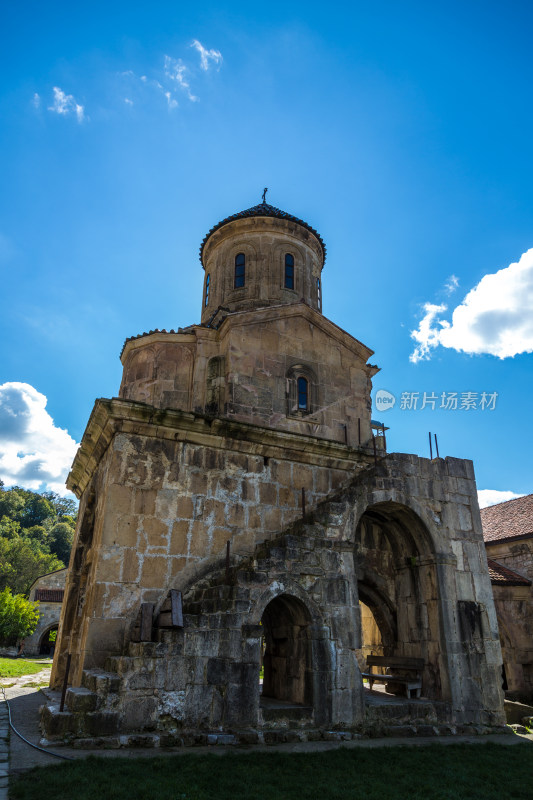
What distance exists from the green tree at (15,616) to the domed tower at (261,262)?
21.4 metres

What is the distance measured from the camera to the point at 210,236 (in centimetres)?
1748

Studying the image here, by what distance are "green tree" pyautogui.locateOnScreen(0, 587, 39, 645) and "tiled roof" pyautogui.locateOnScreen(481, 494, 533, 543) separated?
24.1m

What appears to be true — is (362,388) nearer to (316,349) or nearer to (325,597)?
(316,349)

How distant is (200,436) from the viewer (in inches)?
412

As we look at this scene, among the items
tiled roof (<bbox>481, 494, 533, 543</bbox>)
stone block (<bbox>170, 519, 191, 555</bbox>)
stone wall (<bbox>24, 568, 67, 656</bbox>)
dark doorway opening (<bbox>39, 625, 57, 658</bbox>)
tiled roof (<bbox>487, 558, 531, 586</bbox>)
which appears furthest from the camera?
dark doorway opening (<bbox>39, 625, 57, 658</bbox>)

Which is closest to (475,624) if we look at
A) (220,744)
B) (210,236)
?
(220,744)

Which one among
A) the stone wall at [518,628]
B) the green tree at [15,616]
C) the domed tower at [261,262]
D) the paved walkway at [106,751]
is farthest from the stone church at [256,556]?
the green tree at [15,616]

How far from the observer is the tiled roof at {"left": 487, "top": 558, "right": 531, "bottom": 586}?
18.9 meters

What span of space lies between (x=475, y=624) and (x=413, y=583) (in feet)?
4.61

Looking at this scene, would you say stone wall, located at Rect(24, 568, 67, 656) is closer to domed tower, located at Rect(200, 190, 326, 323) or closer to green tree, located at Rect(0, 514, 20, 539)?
domed tower, located at Rect(200, 190, 326, 323)

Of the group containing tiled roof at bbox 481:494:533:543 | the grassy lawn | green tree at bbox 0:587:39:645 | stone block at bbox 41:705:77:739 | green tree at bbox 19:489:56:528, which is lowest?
the grassy lawn

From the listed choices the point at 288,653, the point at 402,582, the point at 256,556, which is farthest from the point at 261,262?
the point at 288,653

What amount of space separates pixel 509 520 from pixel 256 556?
54.6ft

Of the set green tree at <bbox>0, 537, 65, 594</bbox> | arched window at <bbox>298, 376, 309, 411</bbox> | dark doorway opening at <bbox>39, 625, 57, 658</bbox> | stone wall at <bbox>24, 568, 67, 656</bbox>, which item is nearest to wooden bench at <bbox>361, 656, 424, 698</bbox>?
arched window at <bbox>298, 376, 309, 411</bbox>
